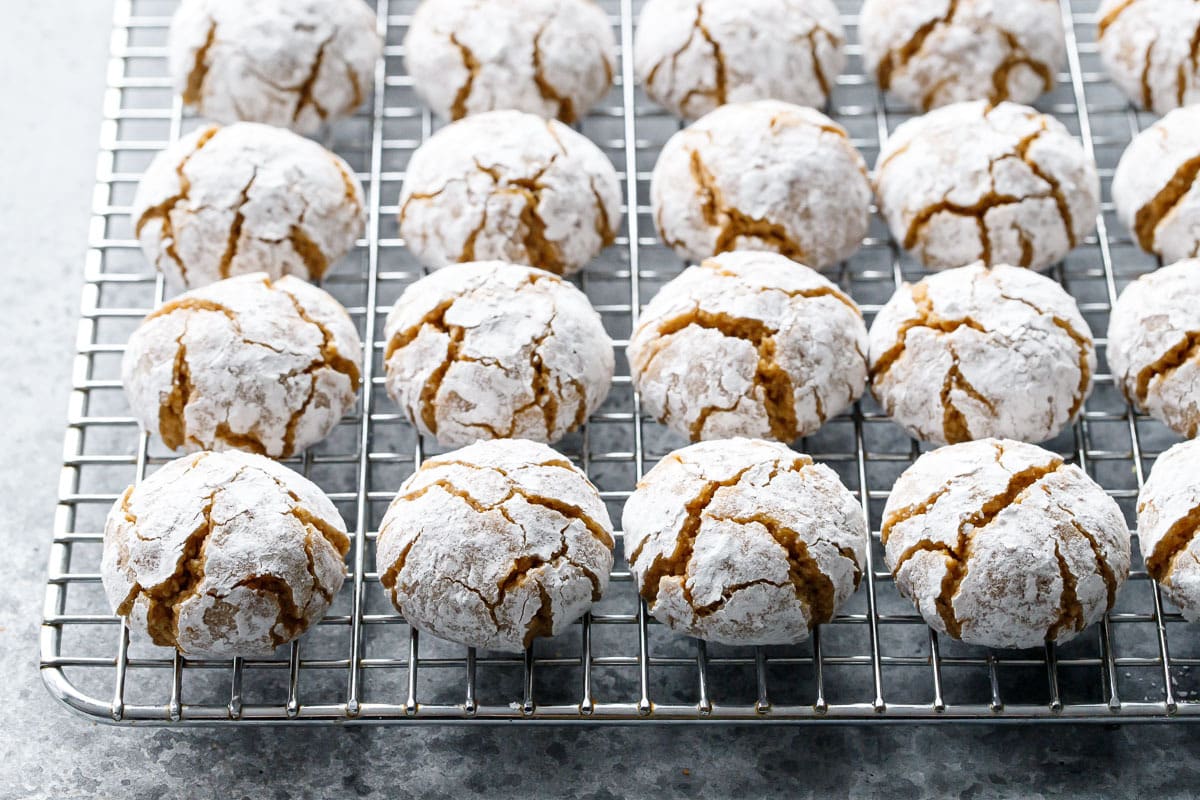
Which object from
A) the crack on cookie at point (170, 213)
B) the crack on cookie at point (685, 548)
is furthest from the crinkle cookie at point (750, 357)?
the crack on cookie at point (170, 213)

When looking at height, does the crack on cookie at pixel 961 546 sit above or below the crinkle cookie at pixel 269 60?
below

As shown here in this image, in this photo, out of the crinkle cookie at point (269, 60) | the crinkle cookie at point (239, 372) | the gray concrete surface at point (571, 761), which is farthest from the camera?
the crinkle cookie at point (269, 60)

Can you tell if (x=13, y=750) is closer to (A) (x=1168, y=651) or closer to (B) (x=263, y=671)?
(B) (x=263, y=671)

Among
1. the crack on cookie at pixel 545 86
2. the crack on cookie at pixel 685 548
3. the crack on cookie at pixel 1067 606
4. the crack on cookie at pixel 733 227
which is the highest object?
the crack on cookie at pixel 545 86

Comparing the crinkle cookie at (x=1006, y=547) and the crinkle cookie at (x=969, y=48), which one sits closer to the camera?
the crinkle cookie at (x=1006, y=547)

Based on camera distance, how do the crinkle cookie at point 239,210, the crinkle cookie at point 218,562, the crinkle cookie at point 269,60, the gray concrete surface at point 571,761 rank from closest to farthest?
the crinkle cookie at point 218,562 → the gray concrete surface at point 571,761 → the crinkle cookie at point 239,210 → the crinkle cookie at point 269,60

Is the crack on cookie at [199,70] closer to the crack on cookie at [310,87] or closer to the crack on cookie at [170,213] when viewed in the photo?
the crack on cookie at [310,87]

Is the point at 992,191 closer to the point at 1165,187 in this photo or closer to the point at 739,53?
the point at 1165,187

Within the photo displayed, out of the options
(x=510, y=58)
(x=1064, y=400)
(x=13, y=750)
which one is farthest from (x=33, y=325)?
(x=1064, y=400)
